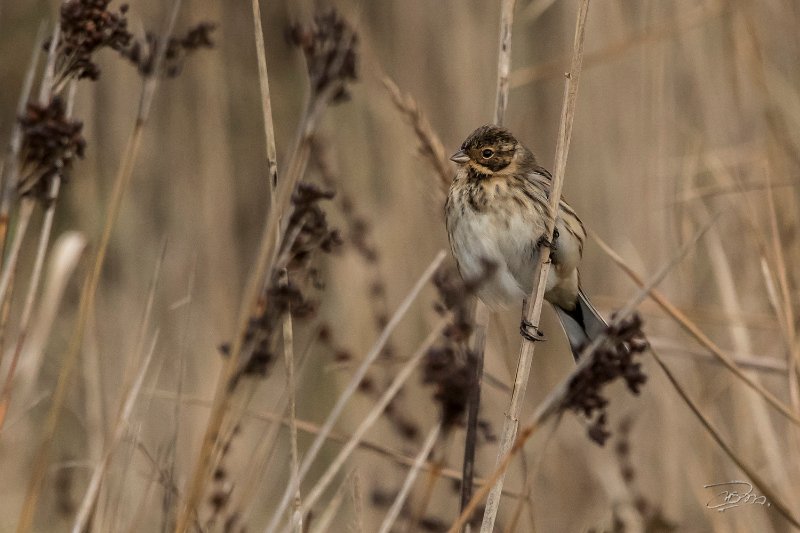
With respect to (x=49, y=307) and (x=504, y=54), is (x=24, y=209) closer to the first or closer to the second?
(x=49, y=307)

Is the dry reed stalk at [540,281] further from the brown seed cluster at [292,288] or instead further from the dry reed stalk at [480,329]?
the brown seed cluster at [292,288]

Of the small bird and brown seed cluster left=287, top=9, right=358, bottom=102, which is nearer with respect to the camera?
brown seed cluster left=287, top=9, right=358, bottom=102

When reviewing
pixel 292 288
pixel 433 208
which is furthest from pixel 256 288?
pixel 433 208

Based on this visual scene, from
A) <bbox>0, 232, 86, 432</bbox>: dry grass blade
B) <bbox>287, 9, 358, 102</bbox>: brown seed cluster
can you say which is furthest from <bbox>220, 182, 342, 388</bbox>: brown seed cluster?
<bbox>0, 232, 86, 432</bbox>: dry grass blade

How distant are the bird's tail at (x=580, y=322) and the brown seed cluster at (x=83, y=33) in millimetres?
1338

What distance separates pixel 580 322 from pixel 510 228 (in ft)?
1.08

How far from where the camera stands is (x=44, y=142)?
1546mm

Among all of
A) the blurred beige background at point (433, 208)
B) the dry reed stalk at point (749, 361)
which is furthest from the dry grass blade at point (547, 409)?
the blurred beige background at point (433, 208)

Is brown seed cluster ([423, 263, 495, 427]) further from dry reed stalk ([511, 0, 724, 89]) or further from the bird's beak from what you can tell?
dry reed stalk ([511, 0, 724, 89])

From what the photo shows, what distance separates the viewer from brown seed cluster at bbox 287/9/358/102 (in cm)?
139

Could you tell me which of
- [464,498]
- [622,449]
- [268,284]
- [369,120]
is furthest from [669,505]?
[268,284]

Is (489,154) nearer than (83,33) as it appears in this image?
No

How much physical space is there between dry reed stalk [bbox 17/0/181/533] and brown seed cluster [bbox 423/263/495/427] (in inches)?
20.1

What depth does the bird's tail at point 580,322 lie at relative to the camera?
8.61 ft
